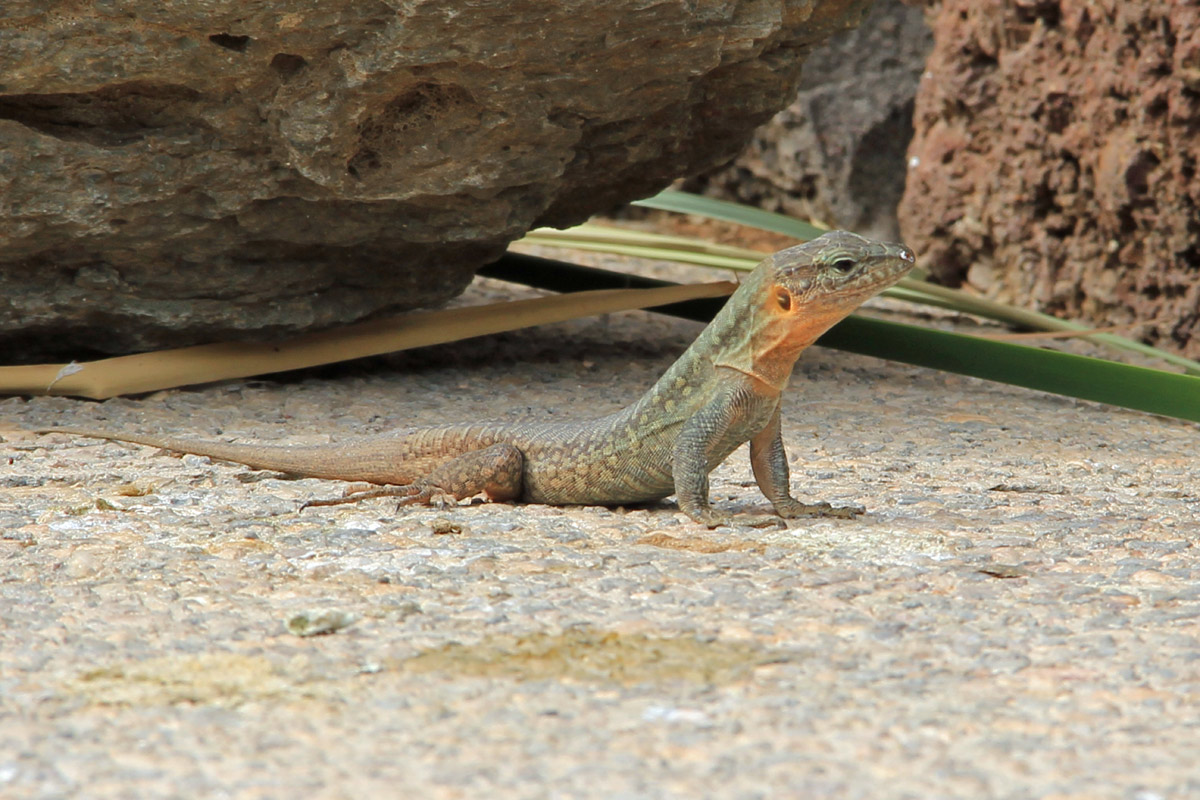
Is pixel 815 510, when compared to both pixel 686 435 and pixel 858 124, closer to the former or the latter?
pixel 686 435

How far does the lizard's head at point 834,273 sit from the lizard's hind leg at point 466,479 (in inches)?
37.7

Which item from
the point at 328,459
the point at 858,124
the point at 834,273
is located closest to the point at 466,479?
the point at 328,459

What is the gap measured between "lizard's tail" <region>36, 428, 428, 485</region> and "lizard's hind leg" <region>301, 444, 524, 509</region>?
0.46 feet

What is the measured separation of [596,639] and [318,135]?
2.46 meters

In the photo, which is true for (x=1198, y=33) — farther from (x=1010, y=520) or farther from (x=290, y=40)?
(x=290, y=40)

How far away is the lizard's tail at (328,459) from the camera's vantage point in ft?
13.3

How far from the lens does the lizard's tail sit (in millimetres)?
4066

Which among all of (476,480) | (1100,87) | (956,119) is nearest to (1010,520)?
(476,480)

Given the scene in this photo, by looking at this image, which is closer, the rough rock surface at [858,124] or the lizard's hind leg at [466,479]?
the lizard's hind leg at [466,479]

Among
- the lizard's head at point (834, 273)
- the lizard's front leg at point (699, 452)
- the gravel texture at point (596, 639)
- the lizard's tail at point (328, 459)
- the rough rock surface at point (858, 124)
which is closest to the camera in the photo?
the gravel texture at point (596, 639)

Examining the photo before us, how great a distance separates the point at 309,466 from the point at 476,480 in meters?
0.63

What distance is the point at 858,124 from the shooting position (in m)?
9.37

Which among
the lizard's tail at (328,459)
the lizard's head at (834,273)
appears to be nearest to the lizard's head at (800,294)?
the lizard's head at (834,273)

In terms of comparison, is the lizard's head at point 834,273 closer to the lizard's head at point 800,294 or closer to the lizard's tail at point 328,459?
the lizard's head at point 800,294
